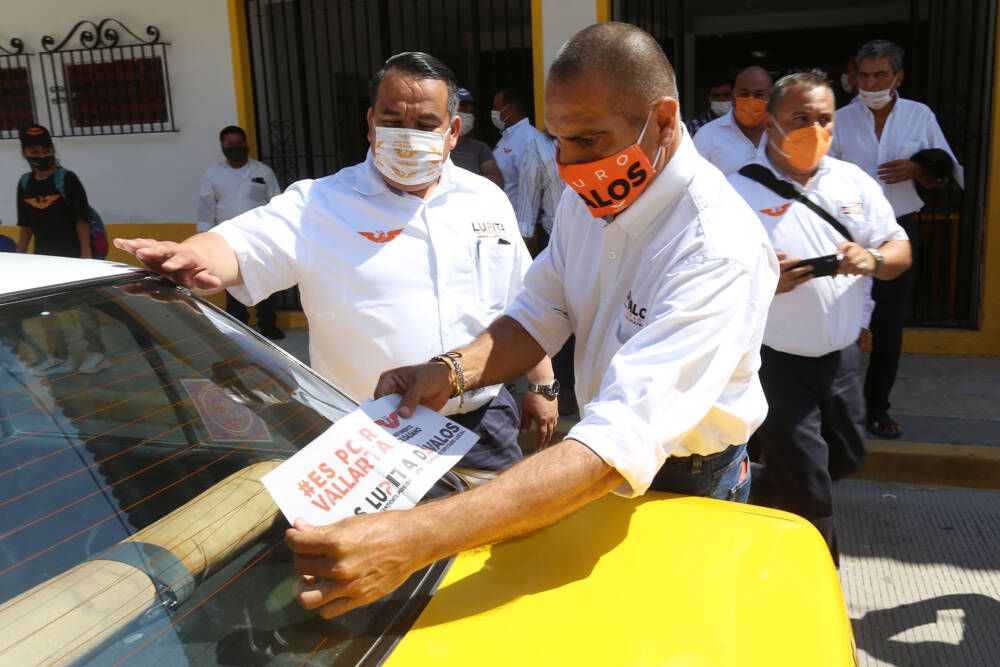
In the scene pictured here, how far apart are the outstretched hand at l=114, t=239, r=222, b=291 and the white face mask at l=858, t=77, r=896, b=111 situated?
4.02m

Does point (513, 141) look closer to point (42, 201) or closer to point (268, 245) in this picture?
point (42, 201)

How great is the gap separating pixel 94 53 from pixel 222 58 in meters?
1.27

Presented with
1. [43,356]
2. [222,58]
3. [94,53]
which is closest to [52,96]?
[94,53]

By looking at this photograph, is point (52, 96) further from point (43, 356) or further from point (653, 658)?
point (653, 658)

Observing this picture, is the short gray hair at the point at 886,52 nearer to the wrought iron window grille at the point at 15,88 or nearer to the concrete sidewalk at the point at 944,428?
the concrete sidewalk at the point at 944,428

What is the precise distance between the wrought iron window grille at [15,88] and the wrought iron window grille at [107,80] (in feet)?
0.69

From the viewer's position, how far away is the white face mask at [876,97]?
16.0 feet

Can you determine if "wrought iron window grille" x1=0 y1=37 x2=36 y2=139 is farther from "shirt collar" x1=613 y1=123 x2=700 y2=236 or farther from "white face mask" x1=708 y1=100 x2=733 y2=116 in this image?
"shirt collar" x1=613 y1=123 x2=700 y2=236

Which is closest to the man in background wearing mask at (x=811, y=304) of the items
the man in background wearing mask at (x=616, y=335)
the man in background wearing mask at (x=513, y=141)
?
the man in background wearing mask at (x=616, y=335)

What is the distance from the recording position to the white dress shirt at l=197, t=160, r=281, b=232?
7430 mm

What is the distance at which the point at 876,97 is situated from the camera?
4.92m

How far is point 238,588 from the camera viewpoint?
4.93 feet

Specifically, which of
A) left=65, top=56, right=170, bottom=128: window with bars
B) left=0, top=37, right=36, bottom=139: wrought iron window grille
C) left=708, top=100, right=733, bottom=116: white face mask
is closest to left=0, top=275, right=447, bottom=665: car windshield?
left=708, top=100, right=733, bottom=116: white face mask

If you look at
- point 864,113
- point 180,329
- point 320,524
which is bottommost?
point 320,524
